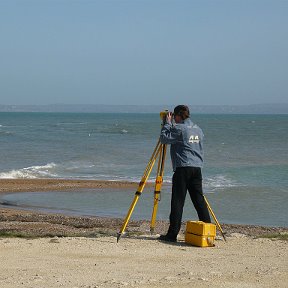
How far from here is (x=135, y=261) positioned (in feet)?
26.9

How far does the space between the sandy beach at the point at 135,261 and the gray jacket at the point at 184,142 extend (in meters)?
1.06

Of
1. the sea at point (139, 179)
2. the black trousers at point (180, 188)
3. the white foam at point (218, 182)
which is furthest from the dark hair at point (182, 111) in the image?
the white foam at point (218, 182)

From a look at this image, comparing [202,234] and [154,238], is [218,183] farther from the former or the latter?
[202,234]

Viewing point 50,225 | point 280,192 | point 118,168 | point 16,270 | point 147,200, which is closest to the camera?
point 16,270

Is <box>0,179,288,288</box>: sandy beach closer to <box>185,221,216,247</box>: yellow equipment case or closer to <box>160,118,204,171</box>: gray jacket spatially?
<box>185,221,216,247</box>: yellow equipment case

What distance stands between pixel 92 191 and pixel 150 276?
14.8 metres

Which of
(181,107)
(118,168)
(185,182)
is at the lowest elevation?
(118,168)

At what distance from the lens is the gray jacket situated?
31.3 feet

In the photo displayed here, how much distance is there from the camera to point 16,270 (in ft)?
24.9

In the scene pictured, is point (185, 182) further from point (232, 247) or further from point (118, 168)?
point (118, 168)

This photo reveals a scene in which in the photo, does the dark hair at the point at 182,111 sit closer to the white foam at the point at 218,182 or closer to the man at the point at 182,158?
the man at the point at 182,158

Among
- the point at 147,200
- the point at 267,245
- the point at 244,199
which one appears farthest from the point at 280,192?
the point at 267,245

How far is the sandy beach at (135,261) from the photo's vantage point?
7.16m

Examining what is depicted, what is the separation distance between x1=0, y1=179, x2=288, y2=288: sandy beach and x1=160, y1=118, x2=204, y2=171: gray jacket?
3.47 feet
